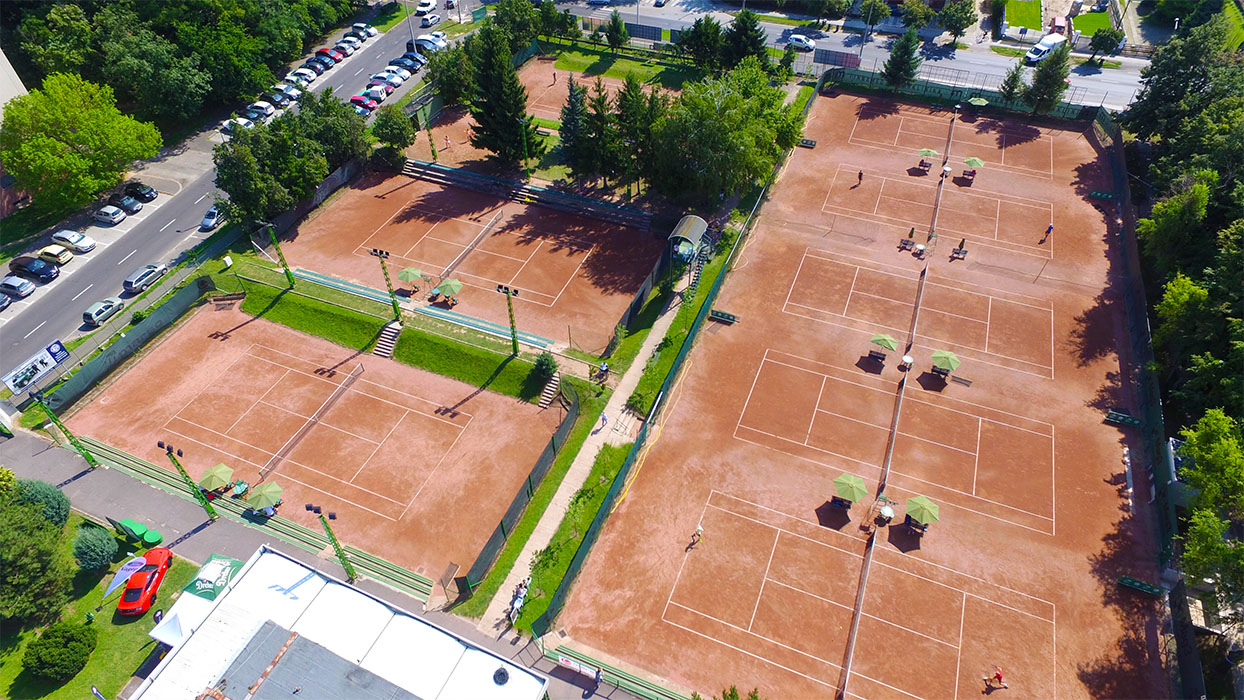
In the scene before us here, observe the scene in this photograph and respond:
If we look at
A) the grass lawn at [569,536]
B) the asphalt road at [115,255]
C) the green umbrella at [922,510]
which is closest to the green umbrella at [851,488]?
the green umbrella at [922,510]

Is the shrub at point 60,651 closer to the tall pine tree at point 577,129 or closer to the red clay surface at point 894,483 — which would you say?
the red clay surface at point 894,483

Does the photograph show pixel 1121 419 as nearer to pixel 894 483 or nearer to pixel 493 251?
pixel 894 483

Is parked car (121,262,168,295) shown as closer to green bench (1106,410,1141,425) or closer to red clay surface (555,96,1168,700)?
red clay surface (555,96,1168,700)

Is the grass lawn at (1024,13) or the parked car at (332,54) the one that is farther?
the grass lawn at (1024,13)

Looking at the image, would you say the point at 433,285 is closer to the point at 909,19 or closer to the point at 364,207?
the point at 364,207

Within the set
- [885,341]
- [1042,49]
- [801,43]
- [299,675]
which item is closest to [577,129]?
[885,341]

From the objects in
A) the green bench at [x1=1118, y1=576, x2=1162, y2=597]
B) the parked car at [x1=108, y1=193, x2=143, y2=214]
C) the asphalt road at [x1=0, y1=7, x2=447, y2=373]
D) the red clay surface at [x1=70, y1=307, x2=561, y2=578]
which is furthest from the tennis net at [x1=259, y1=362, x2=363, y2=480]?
the green bench at [x1=1118, y1=576, x2=1162, y2=597]
